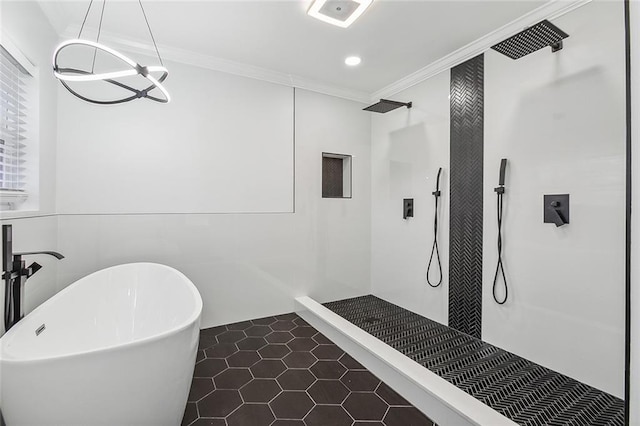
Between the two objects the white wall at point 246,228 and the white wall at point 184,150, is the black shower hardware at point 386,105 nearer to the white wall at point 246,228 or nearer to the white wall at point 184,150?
the white wall at point 246,228

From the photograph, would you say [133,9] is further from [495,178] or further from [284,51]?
[495,178]

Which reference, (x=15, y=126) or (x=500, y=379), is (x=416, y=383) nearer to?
(x=500, y=379)

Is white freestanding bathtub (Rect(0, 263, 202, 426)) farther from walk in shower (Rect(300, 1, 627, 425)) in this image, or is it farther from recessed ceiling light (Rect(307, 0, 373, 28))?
recessed ceiling light (Rect(307, 0, 373, 28))

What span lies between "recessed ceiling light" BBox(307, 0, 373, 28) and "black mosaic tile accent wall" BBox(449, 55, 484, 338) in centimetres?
129

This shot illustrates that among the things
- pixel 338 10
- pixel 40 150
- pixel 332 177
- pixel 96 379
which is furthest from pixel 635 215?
pixel 332 177

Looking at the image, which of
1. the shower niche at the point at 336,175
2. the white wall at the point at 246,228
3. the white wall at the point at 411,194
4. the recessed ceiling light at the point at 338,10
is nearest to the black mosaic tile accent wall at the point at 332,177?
the shower niche at the point at 336,175

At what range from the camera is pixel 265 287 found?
329cm

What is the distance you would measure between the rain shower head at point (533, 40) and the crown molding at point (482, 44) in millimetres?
242

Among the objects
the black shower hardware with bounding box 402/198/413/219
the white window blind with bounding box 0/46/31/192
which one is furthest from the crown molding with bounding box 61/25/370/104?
the black shower hardware with bounding box 402/198/413/219

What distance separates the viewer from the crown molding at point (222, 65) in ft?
8.36

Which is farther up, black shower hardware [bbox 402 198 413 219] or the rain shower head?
the rain shower head

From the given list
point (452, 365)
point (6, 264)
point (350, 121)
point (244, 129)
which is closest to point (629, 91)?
point (452, 365)

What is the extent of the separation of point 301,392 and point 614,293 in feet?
6.83

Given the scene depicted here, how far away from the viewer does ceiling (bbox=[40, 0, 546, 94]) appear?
7.07 feet
